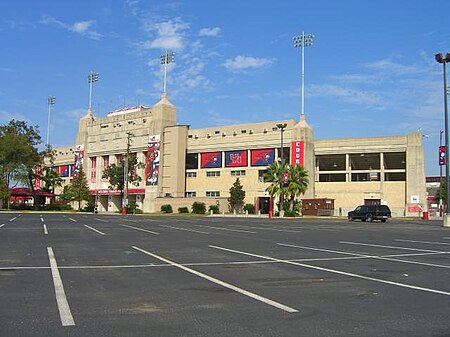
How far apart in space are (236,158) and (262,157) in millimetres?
5524

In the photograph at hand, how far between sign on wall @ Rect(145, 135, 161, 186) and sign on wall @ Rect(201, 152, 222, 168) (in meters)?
9.10

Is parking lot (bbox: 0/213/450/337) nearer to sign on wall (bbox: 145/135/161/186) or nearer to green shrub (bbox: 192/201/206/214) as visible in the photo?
green shrub (bbox: 192/201/206/214)

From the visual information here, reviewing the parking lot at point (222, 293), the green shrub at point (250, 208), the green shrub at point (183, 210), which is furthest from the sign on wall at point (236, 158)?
the parking lot at point (222, 293)

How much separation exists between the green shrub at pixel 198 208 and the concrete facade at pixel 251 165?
2.43 m

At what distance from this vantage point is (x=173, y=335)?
5.79 metres

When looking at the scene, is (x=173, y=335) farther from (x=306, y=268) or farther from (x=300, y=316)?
(x=306, y=268)

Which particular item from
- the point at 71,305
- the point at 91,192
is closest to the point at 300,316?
the point at 71,305

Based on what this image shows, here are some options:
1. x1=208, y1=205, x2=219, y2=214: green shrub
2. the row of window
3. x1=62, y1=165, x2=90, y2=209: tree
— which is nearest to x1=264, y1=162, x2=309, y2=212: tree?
x1=208, y1=205, x2=219, y2=214: green shrub

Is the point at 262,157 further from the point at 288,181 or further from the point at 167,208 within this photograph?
the point at 167,208

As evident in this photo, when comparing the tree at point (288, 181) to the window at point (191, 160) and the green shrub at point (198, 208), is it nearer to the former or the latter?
the green shrub at point (198, 208)

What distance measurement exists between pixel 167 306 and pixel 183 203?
3153 inches

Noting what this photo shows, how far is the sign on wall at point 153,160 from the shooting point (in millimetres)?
94562

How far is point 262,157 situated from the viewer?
85500 millimetres

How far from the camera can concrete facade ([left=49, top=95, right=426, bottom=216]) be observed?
8012 cm
